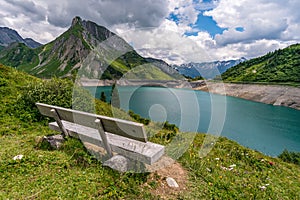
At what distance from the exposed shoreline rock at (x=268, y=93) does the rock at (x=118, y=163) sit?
43.5 metres

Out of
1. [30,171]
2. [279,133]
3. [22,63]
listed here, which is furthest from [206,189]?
[22,63]

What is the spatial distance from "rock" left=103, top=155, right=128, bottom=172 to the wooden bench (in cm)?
12

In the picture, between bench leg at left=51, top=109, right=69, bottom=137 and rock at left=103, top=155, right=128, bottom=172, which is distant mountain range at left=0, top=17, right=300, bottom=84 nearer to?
bench leg at left=51, top=109, right=69, bottom=137

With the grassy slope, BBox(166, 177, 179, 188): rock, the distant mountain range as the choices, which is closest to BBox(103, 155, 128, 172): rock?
the grassy slope

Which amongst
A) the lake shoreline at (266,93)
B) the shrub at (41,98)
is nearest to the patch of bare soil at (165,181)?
the shrub at (41,98)

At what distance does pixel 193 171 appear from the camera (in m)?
3.89

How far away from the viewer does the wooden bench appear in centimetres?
269

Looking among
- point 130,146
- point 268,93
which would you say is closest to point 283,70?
point 268,93

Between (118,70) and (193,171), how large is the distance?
293 ft

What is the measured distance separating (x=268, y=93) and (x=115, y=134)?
219ft

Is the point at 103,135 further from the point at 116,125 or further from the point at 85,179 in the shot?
the point at 85,179

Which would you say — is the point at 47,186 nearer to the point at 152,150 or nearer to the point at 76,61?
the point at 152,150

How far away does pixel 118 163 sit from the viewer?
10.7 feet

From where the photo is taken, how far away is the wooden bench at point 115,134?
2.69 m
